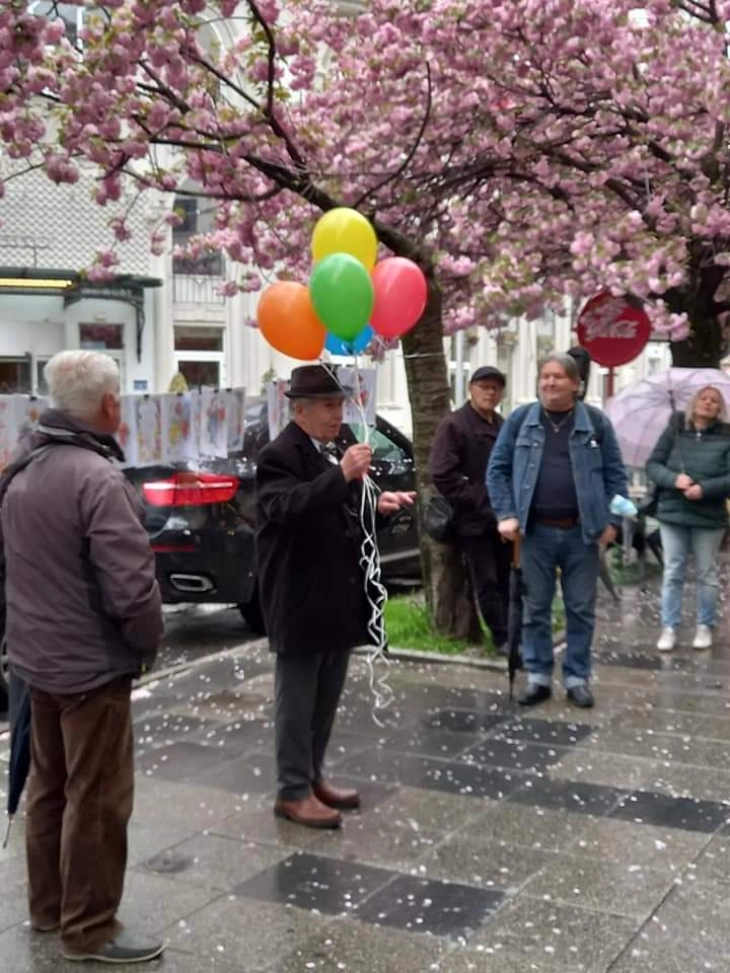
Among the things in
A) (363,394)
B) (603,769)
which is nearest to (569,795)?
(603,769)

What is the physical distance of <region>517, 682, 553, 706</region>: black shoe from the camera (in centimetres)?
708

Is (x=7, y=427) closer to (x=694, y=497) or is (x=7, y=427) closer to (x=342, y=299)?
(x=342, y=299)

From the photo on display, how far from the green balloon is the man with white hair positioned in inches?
58.8

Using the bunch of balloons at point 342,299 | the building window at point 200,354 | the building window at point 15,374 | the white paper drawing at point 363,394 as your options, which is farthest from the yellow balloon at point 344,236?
the building window at point 200,354

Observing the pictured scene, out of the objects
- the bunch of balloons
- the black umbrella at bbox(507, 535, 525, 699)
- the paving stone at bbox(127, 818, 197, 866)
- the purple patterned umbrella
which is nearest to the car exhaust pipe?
the black umbrella at bbox(507, 535, 525, 699)

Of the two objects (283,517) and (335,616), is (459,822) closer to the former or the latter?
(335,616)

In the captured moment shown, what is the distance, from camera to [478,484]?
26.6 feet

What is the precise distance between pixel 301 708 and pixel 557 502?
2.32 metres

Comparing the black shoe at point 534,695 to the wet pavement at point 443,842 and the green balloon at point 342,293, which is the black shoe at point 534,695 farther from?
the green balloon at point 342,293

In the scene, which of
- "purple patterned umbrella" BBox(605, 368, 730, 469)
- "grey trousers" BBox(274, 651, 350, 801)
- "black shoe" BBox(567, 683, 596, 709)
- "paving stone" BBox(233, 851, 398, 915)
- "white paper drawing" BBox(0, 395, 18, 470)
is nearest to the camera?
"paving stone" BBox(233, 851, 398, 915)

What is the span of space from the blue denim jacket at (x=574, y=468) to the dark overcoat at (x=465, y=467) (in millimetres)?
866

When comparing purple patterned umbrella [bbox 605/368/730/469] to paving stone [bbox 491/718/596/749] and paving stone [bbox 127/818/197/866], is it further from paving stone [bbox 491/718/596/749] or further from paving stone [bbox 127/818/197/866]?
paving stone [bbox 127/818/197/866]

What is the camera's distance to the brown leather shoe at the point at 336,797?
5.43m

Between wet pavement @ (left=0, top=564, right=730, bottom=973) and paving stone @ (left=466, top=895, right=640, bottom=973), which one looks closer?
paving stone @ (left=466, top=895, right=640, bottom=973)
